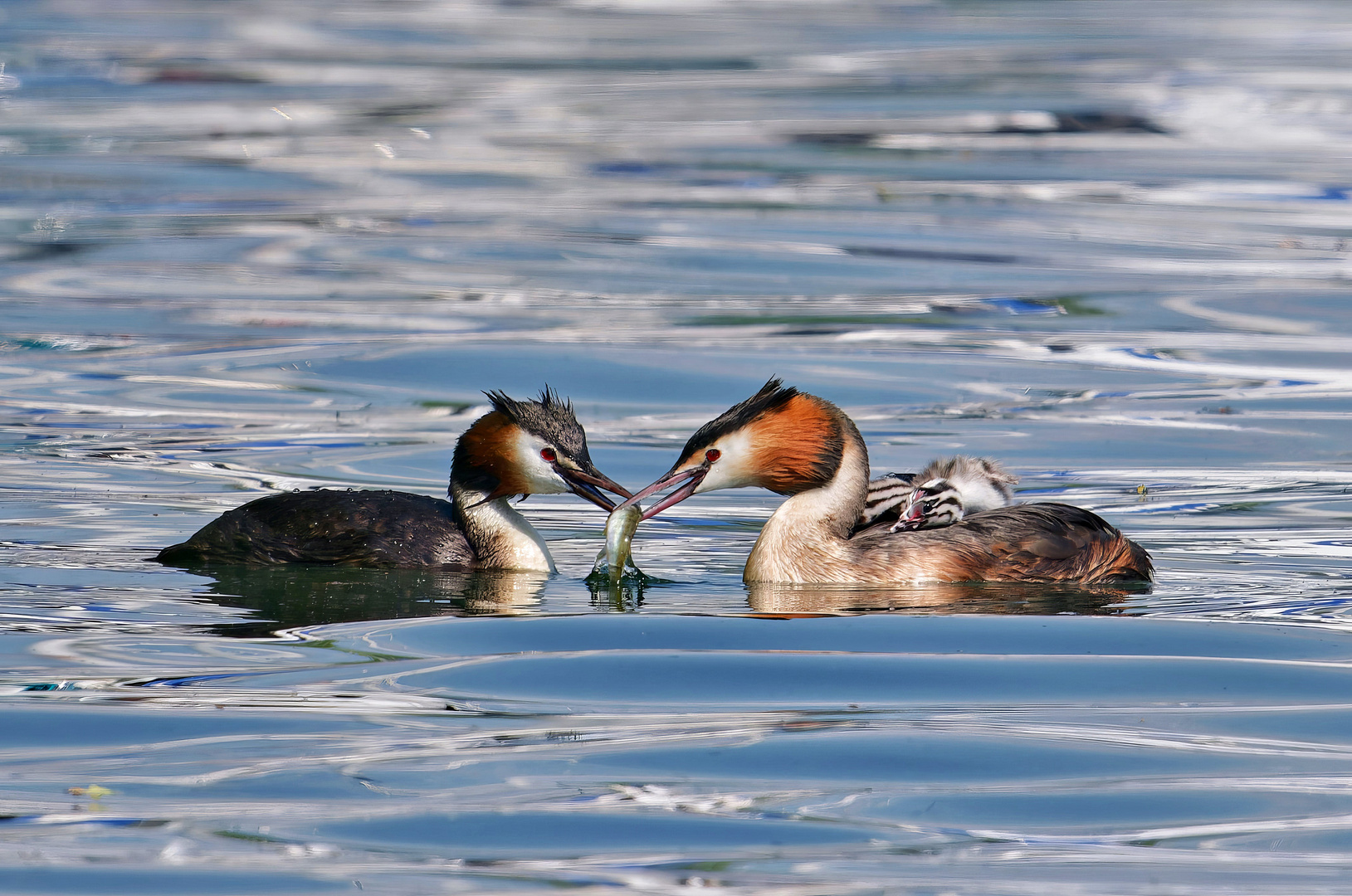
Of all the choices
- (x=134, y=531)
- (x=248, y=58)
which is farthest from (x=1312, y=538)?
(x=248, y=58)

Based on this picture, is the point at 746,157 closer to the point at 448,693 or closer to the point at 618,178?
the point at 618,178

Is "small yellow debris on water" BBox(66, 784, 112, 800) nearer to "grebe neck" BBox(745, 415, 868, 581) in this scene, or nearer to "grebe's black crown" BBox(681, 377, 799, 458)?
"grebe's black crown" BBox(681, 377, 799, 458)

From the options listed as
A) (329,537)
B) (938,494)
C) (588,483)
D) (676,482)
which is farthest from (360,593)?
(938,494)

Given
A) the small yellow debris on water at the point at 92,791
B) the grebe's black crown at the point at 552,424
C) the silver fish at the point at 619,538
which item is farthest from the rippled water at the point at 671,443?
the grebe's black crown at the point at 552,424

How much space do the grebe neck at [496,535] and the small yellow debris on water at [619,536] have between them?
51 cm

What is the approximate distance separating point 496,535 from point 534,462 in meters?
0.38

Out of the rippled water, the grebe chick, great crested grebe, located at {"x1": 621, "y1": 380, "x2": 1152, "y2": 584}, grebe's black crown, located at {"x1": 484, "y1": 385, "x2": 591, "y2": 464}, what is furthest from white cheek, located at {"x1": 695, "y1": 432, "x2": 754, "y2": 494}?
the grebe chick

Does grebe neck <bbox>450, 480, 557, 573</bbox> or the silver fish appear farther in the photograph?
grebe neck <bbox>450, 480, 557, 573</bbox>

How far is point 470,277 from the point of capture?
17812 millimetres

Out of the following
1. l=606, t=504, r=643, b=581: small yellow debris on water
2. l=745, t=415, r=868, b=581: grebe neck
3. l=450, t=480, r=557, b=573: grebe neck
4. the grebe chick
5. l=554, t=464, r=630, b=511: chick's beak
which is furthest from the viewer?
the grebe chick

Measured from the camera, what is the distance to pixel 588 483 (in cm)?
881

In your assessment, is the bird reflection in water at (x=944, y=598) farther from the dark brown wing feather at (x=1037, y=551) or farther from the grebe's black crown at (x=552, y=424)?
the grebe's black crown at (x=552, y=424)

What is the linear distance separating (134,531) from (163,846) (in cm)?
462

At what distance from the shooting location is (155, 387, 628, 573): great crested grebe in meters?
8.82
